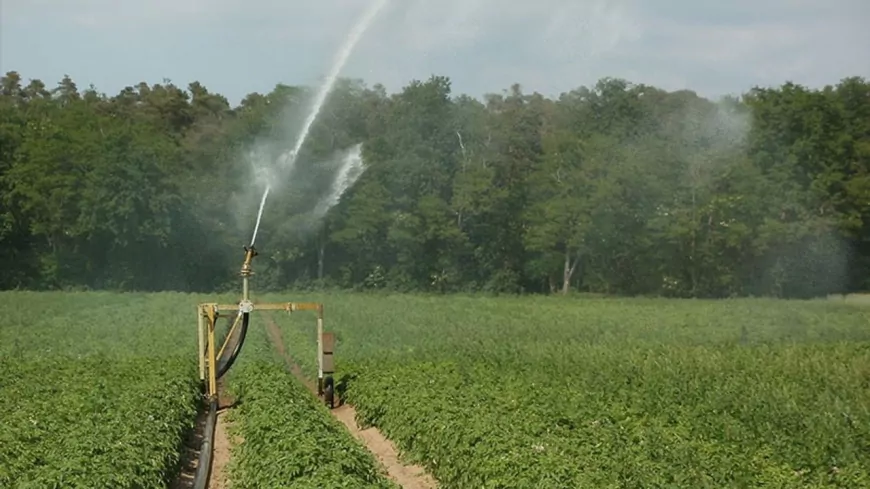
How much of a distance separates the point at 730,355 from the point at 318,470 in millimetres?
17730

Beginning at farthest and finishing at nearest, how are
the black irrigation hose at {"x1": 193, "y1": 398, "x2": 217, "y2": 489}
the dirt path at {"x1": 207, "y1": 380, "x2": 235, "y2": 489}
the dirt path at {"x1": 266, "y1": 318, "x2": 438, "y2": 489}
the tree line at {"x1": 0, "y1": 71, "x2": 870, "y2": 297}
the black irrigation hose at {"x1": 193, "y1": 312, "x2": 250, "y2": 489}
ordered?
1. the tree line at {"x1": 0, "y1": 71, "x2": 870, "y2": 297}
2. the dirt path at {"x1": 207, "y1": 380, "x2": 235, "y2": 489}
3. the dirt path at {"x1": 266, "y1": 318, "x2": 438, "y2": 489}
4. the black irrigation hose at {"x1": 193, "y1": 312, "x2": 250, "y2": 489}
5. the black irrigation hose at {"x1": 193, "y1": 398, "x2": 217, "y2": 489}

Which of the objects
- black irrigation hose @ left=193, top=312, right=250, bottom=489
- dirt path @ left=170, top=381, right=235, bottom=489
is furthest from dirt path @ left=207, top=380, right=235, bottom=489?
black irrigation hose @ left=193, top=312, right=250, bottom=489

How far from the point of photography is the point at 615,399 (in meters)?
19.5

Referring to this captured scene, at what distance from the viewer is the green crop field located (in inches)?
508

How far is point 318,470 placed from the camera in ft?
42.1

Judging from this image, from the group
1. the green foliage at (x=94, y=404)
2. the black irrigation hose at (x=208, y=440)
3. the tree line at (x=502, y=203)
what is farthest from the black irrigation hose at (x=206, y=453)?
the tree line at (x=502, y=203)

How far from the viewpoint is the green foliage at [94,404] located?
12.8 meters

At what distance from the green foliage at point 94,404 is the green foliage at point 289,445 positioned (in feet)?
3.31

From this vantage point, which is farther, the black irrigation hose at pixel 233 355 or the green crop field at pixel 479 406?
the black irrigation hose at pixel 233 355

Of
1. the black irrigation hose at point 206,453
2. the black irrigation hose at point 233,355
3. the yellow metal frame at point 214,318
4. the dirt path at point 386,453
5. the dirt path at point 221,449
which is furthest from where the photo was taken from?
the black irrigation hose at point 233,355

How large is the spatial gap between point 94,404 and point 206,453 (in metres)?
2.18

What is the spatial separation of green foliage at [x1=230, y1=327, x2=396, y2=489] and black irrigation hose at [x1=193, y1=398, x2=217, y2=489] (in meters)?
0.39

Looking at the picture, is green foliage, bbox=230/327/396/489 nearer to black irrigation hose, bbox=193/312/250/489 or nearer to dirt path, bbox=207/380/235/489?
dirt path, bbox=207/380/235/489

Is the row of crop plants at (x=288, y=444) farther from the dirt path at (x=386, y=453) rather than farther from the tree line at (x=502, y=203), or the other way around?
the tree line at (x=502, y=203)
